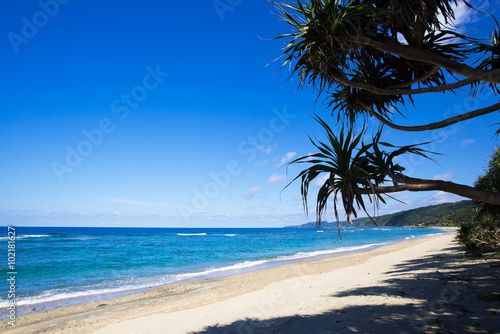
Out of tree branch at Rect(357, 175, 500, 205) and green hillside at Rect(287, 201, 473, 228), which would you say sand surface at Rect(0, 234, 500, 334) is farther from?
green hillside at Rect(287, 201, 473, 228)

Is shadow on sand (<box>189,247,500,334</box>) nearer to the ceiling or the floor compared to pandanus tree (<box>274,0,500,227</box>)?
nearer to the floor

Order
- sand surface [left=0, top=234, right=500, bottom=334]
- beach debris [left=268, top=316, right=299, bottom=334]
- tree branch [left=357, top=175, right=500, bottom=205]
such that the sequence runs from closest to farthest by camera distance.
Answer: tree branch [left=357, top=175, right=500, bottom=205] < sand surface [left=0, top=234, right=500, bottom=334] < beach debris [left=268, top=316, right=299, bottom=334]

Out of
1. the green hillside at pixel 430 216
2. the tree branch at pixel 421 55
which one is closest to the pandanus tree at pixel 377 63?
the tree branch at pixel 421 55

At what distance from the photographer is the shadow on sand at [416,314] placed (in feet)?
12.9

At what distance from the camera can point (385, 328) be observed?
404cm

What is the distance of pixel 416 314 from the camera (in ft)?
14.6

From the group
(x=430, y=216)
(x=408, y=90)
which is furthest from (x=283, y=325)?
(x=430, y=216)

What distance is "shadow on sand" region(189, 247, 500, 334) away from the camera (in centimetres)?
394

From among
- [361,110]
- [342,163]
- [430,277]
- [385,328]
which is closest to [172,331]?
[385,328]

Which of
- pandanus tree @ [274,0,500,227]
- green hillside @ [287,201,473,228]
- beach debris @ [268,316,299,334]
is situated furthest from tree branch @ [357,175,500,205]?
green hillside @ [287,201,473,228]

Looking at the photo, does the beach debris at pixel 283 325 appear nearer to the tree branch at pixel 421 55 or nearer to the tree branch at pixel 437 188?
the tree branch at pixel 437 188

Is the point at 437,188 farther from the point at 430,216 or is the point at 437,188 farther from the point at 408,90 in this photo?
the point at 430,216

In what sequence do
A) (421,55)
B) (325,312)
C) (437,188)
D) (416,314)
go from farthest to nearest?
(325,312) < (416,314) < (421,55) < (437,188)

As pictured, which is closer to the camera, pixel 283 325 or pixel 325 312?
pixel 283 325
